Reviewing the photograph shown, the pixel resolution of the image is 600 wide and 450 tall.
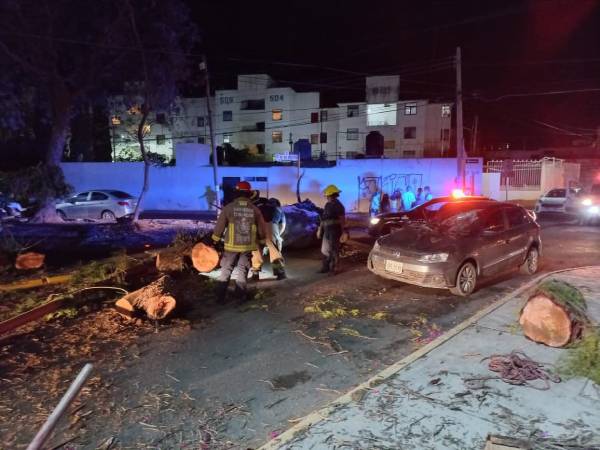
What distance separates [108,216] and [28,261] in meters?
10.6

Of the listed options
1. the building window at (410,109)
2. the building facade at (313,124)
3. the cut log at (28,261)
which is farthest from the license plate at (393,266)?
the building window at (410,109)

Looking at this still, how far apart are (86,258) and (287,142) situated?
123 feet

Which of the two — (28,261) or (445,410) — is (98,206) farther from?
(445,410)

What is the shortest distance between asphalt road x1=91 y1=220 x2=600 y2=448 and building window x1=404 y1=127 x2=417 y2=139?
37177 millimetres

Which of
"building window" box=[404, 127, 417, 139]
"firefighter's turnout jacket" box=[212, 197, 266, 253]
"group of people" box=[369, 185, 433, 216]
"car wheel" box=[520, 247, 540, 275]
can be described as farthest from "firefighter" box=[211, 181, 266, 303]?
"building window" box=[404, 127, 417, 139]

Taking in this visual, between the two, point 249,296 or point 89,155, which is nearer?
point 249,296

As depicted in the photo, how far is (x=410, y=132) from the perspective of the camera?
145ft

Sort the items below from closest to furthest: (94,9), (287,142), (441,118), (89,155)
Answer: (94,9)
(89,155)
(441,118)
(287,142)

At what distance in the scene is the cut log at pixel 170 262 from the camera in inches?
350

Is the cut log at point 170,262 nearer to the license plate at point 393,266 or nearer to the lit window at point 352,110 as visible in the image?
the license plate at point 393,266

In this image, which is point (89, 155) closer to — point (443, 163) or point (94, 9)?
point (94, 9)

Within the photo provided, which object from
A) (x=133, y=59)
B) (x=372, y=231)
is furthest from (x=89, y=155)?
(x=372, y=231)

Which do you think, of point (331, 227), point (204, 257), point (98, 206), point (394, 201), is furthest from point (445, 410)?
point (98, 206)

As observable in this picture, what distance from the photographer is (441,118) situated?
43.5 m
